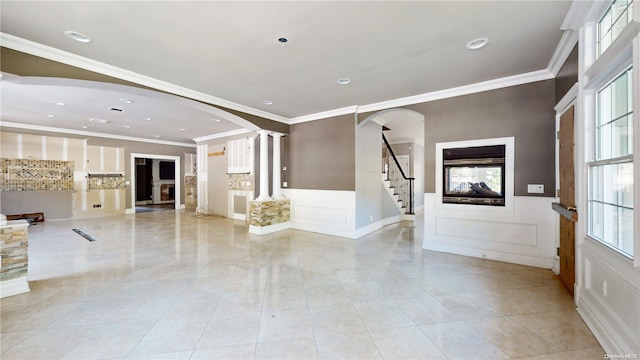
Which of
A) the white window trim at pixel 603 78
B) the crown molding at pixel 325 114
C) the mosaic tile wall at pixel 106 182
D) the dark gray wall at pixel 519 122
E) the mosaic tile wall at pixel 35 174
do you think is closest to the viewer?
the white window trim at pixel 603 78

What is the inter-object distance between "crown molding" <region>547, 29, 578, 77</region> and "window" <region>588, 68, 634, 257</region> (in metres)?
0.87

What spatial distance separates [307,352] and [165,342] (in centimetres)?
120

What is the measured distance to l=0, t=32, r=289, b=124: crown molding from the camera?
2.87 meters

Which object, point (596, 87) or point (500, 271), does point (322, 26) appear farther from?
point (500, 271)

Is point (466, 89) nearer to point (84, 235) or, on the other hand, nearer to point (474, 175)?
point (474, 175)

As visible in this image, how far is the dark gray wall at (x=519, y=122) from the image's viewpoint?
3.80 meters

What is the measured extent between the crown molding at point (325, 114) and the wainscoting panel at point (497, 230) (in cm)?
248

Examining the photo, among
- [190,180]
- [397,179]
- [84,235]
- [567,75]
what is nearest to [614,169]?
[567,75]

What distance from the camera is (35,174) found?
25.8 feet

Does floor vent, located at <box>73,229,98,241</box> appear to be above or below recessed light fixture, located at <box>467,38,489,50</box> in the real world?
below

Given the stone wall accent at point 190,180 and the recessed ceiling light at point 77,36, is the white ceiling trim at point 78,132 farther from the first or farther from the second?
the recessed ceiling light at point 77,36

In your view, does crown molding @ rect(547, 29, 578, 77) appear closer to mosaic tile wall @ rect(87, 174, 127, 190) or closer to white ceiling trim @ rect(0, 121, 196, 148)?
white ceiling trim @ rect(0, 121, 196, 148)

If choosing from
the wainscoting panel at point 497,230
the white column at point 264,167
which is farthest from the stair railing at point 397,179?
the white column at point 264,167

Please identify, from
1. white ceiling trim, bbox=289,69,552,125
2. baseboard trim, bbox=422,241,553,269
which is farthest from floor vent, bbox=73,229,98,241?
baseboard trim, bbox=422,241,553,269
